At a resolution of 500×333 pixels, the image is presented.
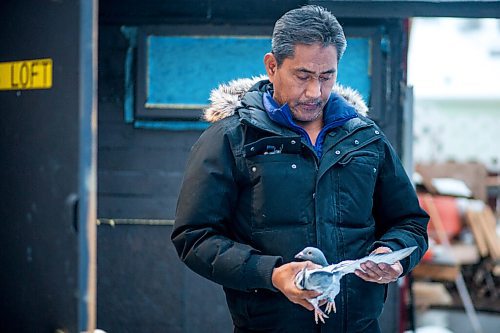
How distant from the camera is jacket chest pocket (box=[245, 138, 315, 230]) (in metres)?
2.71

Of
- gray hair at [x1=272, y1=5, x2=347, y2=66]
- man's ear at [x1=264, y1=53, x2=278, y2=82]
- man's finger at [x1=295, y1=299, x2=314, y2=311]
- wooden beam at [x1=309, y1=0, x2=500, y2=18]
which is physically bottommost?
man's finger at [x1=295, y1=299, x2=314, y2=311]

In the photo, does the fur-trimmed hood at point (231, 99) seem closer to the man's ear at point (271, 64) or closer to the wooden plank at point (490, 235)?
the man's ear at point (271, 64)

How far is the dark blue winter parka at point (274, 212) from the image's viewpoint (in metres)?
2.70

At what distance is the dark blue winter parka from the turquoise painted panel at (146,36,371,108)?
228 centimetres

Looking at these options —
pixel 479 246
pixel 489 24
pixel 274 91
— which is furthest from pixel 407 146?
pixel 489 24

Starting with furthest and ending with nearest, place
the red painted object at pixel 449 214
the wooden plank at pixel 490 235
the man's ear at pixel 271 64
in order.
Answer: the red painted object at pixel 449 214 < the wooden plank at pixel 490 235 < the man's ear at pixel 271 64

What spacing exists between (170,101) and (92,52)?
8.82 ft

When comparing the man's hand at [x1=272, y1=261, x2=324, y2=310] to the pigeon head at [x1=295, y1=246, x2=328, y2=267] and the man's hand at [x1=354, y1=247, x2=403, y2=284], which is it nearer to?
the pigeon head at [x1=295, y1=246, x2=328, y2=267]

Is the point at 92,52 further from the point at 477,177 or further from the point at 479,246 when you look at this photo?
the point at 477,177

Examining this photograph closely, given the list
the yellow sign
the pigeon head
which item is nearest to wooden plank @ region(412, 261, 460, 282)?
the pigeon head

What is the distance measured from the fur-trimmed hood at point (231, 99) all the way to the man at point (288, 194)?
0.06 metres

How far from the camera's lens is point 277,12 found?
16.4 ft

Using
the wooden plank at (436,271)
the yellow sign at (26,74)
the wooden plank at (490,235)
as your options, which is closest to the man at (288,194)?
the yellow sign at (26,74)

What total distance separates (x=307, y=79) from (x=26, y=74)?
97 centimetres
